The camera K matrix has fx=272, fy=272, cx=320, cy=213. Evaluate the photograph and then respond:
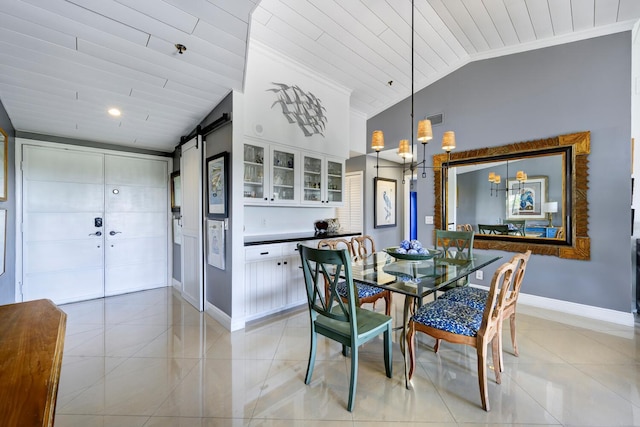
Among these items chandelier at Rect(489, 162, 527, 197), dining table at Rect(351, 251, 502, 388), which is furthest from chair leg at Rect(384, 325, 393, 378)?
chandelier at Rect(489, 162, 527, 197)

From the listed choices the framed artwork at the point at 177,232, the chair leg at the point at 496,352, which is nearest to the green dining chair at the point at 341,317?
the chair leg at the point at 496,352

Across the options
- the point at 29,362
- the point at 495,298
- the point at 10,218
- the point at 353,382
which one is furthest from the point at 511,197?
the point at 10,218

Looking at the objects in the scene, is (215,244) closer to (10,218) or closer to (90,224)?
(90,224)

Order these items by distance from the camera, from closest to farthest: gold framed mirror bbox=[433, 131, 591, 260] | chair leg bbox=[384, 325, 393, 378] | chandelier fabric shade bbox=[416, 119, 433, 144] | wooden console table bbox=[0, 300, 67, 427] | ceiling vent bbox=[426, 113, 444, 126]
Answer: wooden console table bbox=[0, 300, 67, 427] → chair leg bbox=[384, 325, 393, 378] → chandelier fabric shade bbox=[416, 119, 433, 144] → gold framed mirror bbox=[433, 131, 591, 260] → ceiling vent bbox=[426, 113, 444, 126]

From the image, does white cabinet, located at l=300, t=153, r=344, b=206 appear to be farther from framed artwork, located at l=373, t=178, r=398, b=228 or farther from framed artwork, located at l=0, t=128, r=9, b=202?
framed artwork, located at l=0, t=128, r=9, b=202

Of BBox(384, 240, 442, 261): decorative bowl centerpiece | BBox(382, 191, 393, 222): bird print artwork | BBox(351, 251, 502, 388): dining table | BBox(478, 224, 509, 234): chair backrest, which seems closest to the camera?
BBox(351, 251, 502, 388): dining table

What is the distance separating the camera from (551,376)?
2.04 m

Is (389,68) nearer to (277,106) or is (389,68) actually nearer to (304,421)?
(277,106)

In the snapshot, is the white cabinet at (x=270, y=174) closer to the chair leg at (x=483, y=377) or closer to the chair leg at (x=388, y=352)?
the chair leg at (x=388, y=352)

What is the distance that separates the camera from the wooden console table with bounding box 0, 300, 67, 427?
71cm

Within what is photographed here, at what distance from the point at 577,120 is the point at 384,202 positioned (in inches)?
121

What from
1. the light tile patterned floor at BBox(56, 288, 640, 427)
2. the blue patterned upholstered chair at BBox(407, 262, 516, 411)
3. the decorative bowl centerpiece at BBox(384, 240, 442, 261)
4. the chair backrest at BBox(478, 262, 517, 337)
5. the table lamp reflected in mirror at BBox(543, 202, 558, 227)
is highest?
the table lamp reflected in mirror at BBox(543, 202, 558, 227)

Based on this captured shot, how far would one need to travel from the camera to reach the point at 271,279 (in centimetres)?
318

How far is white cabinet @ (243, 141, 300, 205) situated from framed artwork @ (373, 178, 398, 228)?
223 cm
